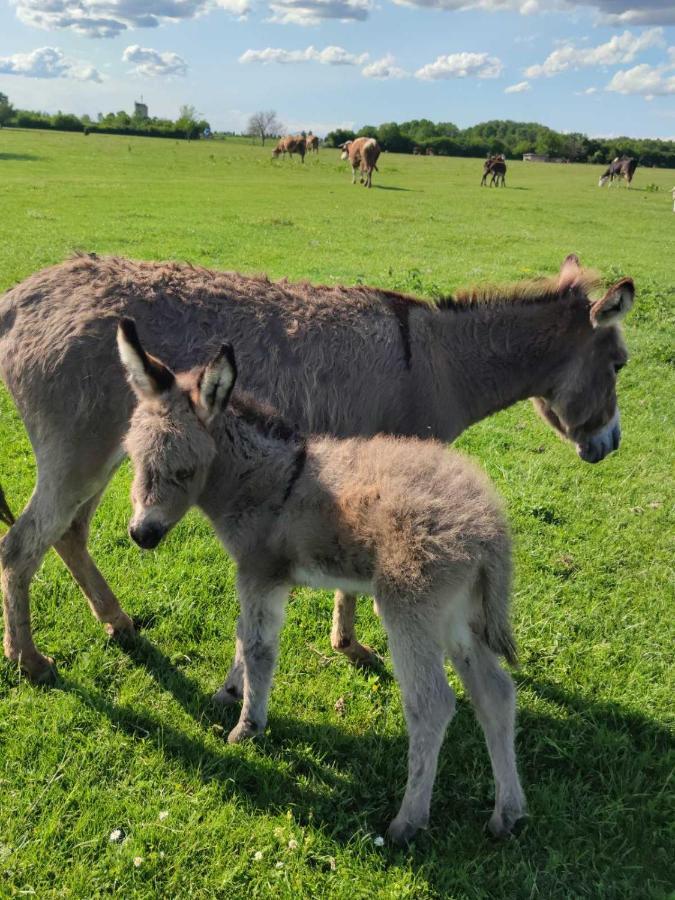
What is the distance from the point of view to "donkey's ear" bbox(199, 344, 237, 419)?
303 centimetres

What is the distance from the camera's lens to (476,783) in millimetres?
3352

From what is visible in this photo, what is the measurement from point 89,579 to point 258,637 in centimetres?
144

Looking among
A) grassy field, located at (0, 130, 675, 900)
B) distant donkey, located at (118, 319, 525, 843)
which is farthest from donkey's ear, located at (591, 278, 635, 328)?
grassy field, located at (0, 130, 675, 900)

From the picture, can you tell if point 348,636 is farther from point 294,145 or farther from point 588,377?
point 294,145

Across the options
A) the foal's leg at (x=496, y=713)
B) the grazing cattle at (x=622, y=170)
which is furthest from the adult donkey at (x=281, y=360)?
the grazing cattle at (x=622, y=170)

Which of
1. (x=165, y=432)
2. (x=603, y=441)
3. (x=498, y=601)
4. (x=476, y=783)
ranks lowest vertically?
(x=476, y=783)

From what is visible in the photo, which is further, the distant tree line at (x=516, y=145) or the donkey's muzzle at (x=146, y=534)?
the distant tree line at (x=516, y=145)

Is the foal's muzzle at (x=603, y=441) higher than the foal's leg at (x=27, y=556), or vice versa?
the foal's muzzle at (x=603, y=441)

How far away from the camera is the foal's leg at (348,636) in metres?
4.09

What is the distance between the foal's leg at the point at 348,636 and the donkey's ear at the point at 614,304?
248 centimetres

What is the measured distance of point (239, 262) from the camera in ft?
46.0

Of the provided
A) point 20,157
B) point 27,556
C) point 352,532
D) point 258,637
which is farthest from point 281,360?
point 20,157

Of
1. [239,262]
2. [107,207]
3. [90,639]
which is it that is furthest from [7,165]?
[90,639]

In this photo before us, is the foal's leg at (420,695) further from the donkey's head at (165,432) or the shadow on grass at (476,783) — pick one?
the donkey's head at (165,432)
